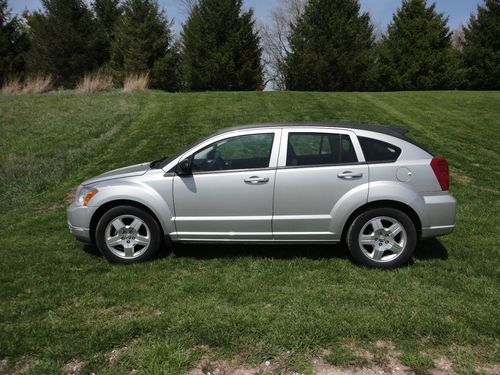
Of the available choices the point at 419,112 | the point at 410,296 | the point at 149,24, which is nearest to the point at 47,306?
the point at 410,296

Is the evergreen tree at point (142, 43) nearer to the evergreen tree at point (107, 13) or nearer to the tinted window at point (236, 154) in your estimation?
the evergreen tree at point (107, 13)

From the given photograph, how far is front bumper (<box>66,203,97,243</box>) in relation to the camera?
17.1 feet

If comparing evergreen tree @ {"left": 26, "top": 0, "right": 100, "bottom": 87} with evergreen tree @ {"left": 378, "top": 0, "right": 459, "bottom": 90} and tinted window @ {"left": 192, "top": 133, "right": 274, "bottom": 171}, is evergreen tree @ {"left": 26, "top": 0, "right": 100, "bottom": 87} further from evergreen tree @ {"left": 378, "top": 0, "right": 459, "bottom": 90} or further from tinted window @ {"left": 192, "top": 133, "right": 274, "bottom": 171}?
tinted window @ {"left": 192, "top": 133, "right": 274, "bottom": 171}

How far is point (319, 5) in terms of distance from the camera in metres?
26.2

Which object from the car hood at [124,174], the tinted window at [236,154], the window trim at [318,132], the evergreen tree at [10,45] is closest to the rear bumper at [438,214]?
the window trim at [318,132]

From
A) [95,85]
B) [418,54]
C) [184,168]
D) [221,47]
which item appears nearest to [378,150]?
[184,168]

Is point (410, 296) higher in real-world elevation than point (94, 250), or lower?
lower

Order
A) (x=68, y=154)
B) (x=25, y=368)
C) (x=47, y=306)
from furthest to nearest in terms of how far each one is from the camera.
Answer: (x=68, y=154), (x=47, y=306), (x=25, y=368)

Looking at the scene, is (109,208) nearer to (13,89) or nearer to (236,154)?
(236,154)

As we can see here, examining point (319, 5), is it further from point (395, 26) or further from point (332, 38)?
point (395, 26)

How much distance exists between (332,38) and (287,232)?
23150 millimetres

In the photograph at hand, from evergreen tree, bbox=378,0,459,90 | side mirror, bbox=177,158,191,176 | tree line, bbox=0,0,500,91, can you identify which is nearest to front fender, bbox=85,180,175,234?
side mirror, bbox=177,158,191,176

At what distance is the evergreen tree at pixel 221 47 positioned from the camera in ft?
81.4

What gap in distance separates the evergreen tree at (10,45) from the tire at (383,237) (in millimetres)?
28274
